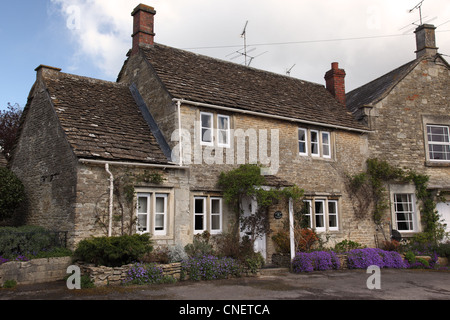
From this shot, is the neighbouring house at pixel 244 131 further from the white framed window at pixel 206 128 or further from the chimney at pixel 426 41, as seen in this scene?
the chimney at pixel 426 41

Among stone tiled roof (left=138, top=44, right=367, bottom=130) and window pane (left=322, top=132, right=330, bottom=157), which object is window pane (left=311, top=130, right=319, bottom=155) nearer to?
window pane (left=322, top=132, right=330, bottom=157)

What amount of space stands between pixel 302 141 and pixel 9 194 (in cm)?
1129

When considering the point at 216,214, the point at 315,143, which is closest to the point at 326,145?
the point at 315,143

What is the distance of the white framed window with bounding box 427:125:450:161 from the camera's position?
19.5 m

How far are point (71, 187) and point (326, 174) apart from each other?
10406 mm

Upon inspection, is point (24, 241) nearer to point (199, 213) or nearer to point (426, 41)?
point (199, 213)

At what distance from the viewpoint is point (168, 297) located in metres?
8.95

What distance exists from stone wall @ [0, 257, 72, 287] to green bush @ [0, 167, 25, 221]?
362 centimetres

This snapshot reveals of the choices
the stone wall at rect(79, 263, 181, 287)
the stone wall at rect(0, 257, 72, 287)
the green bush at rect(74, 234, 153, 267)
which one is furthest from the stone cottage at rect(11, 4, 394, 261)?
the stone wall at rect(79, 263, 181, 287)

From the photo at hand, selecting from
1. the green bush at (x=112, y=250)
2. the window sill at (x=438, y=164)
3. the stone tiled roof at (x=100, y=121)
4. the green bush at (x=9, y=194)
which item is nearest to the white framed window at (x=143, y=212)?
the stone tiled roof at (x=100, y=121)

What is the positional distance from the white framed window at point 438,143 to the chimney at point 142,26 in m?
14.0

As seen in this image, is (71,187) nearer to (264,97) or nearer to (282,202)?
(282,202)

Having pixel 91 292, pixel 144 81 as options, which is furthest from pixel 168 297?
pixel 144 81

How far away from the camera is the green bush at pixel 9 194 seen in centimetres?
1316
